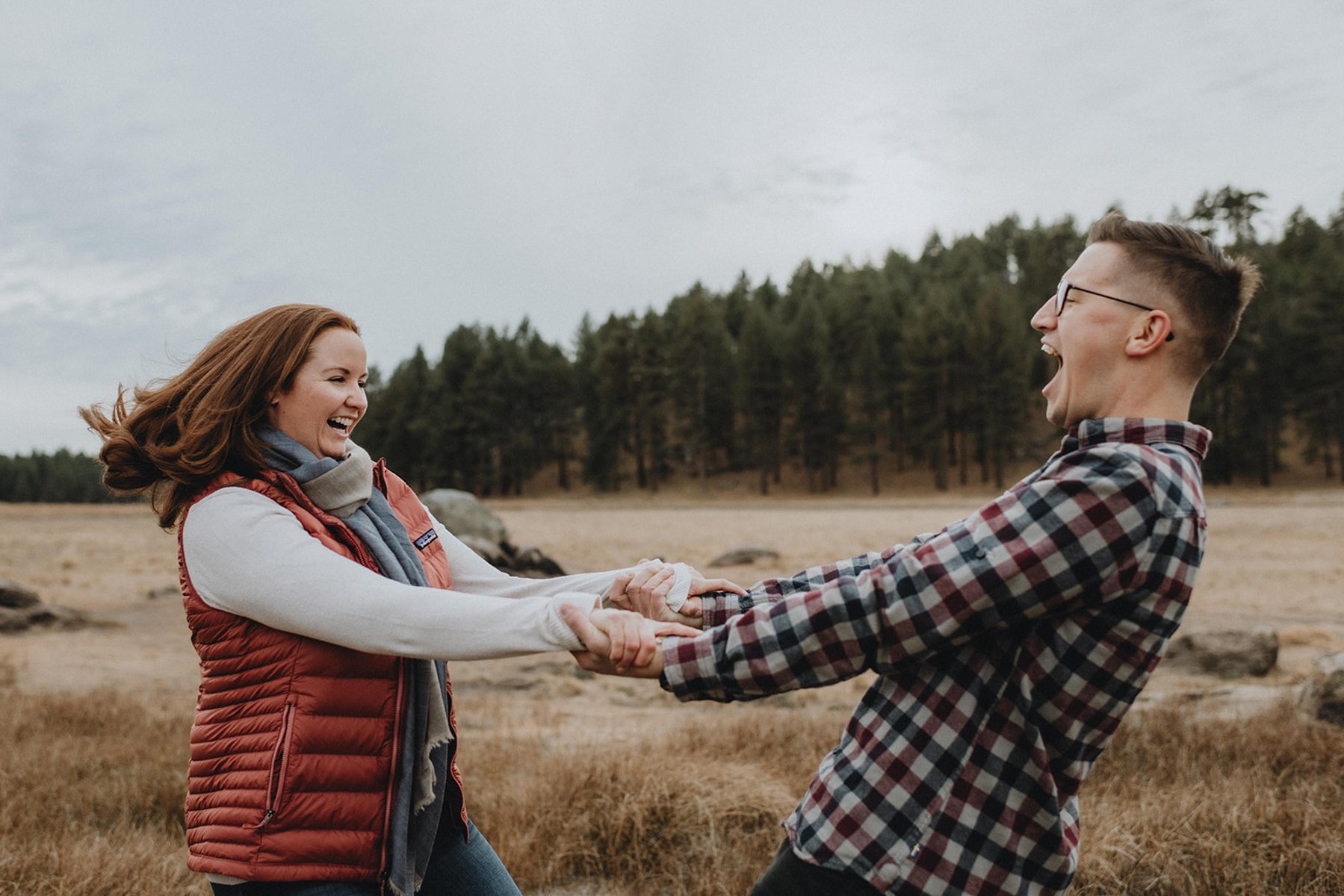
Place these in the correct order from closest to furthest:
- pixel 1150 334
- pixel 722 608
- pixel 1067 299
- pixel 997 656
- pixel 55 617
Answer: pixel 997 656 → pixel 1150 334 → pixel 1067 299 → pixel 722 608 → pixel 55 617

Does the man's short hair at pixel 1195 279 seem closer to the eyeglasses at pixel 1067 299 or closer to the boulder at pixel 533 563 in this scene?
the eyeglasses at pixel 1067 299

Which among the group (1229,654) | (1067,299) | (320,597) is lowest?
(1229,654)

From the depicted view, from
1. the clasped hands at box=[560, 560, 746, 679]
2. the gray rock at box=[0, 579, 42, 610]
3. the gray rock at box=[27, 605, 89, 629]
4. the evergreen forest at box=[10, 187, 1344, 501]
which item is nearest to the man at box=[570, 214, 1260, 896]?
the clasped hands at box=[560, 560, 746, 679]

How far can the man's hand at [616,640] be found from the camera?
2291 mm

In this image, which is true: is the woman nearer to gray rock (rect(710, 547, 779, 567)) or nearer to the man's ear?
the man's ear

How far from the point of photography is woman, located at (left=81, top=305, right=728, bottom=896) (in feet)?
6.85

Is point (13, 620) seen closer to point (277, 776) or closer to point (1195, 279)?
point (277, 776)

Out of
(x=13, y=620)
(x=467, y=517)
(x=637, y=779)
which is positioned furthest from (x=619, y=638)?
(x=467, y=517)

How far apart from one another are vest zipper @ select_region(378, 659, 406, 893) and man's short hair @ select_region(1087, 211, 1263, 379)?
2.00 meters

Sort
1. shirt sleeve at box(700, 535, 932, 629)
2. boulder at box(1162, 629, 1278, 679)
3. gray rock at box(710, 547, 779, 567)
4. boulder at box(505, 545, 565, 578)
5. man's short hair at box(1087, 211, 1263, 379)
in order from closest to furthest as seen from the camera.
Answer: man's short hair at box(1087, 211, 1263, 379) < shirt sleeve at box(700, 535, 932, 629) < boulder at box(1162, 629, 1278, 679) < boulder at box(505, 545, 565, 578) < gray rock at box(710, 547, 779, 567)

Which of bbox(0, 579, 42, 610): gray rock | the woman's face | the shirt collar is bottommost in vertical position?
bbox(0, 579, 42, 610): gray rock

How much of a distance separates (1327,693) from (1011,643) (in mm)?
6749

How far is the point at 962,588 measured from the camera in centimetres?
176

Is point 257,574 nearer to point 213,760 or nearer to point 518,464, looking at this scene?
point 213,760
